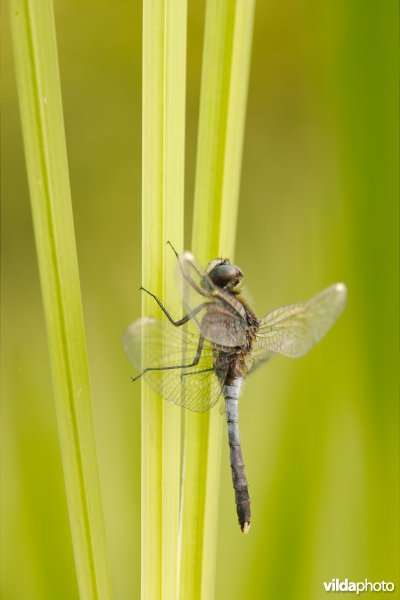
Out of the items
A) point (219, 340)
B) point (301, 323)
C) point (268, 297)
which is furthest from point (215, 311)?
point (268, 297)

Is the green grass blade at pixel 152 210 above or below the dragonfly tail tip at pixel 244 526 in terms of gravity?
above

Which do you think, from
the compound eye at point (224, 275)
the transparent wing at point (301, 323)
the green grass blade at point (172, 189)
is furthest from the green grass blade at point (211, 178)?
the transparent wing at point (301, 323)

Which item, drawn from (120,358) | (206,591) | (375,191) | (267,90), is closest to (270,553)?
(206,591)

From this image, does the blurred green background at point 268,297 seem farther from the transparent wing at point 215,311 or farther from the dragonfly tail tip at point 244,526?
the transparent wing at point 215,311

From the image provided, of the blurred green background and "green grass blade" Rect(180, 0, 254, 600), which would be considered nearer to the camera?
"green grass blade" Rect(180, 0, 254, 600)

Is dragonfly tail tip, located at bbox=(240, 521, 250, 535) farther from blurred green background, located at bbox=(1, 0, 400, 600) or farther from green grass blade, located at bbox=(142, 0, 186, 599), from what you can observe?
green grass blade, located at bbox=(142, 0, 186, 599)

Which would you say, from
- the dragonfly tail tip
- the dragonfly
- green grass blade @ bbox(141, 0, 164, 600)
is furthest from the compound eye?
the dragonfly tail tip

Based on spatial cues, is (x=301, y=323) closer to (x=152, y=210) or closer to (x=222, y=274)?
Answer: (x=222, y=274)
